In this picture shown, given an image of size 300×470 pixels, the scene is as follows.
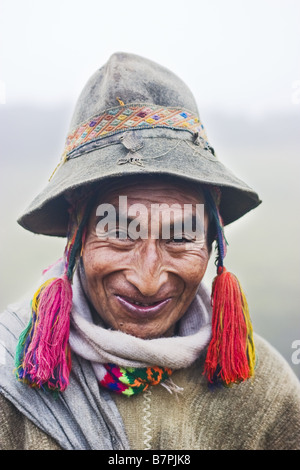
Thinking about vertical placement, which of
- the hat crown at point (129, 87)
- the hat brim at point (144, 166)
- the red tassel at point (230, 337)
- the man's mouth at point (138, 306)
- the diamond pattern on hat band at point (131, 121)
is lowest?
the red tassel at point (230, 337)

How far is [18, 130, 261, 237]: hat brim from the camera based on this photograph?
1.61 metres

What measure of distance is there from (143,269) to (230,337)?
16.7 inches

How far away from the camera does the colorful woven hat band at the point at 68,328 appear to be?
1.64 metres

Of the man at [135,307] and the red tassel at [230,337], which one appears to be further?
the red tassel at [230,337]

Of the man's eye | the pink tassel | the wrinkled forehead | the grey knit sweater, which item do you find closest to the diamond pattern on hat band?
the wrinkled forehead

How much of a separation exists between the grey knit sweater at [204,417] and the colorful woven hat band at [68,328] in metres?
0.11

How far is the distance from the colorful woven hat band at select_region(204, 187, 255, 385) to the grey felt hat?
8.1 inches

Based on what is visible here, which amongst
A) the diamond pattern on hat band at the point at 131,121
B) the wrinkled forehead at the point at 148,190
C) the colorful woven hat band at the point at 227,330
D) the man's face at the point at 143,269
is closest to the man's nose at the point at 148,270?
the man's face at the point at 143,269

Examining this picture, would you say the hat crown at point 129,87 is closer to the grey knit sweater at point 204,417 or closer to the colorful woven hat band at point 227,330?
the colorful woven hat band at point 227,330

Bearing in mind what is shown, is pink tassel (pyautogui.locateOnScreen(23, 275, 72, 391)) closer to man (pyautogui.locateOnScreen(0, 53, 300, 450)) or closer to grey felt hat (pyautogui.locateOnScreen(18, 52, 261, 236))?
man (pyautogui.locateOnScreen(0, 53, 300, 450))

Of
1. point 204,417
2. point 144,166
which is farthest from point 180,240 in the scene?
point 204,417

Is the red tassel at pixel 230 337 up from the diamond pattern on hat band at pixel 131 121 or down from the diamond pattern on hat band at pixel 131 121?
down
